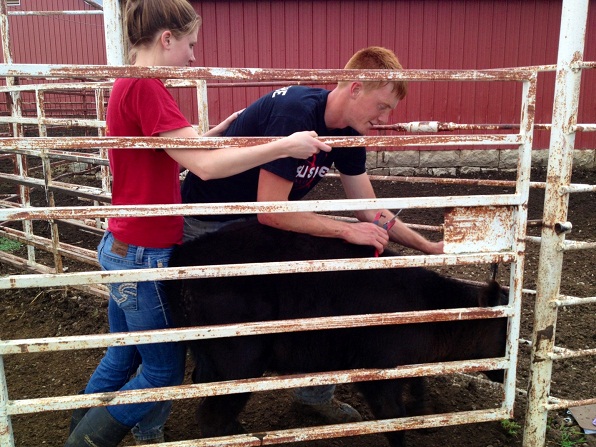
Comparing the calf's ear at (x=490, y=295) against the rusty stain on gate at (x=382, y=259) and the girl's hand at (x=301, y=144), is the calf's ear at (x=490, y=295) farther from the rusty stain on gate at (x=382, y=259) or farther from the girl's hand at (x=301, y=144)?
the girl's hand at (x=301, y=144)

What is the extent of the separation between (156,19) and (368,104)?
1016mm

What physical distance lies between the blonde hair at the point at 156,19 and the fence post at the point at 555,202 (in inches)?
65.9

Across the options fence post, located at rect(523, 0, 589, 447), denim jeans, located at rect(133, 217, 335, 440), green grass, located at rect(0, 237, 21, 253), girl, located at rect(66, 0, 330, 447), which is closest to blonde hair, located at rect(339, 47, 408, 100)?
girl, located at rect(66, 0, 330, 447)

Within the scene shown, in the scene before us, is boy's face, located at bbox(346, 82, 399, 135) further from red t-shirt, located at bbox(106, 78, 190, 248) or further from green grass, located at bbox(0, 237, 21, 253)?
green grass, located at bbox(0, 237, 21, 253)

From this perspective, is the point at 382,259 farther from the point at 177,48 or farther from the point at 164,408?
the point at 164,408

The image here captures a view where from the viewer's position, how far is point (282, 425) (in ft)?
10.8

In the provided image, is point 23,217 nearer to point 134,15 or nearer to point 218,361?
point 134,15

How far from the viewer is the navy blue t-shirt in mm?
2439

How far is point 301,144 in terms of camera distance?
2.03 m

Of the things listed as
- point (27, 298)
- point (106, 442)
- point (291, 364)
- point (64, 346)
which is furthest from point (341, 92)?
point (27, 298)

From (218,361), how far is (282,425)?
0.93 meters

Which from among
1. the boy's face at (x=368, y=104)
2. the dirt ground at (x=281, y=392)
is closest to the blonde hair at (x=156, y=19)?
the boy's face at (x=368, y=104)

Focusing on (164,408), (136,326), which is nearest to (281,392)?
(164,408)

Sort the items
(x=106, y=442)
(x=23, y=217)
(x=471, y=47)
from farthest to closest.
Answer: (x=471, y=47)
(x=106, y=442)
(x=23, y=217)
